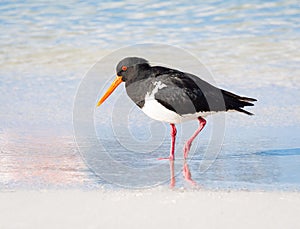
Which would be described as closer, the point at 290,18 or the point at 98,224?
the point at 98,224

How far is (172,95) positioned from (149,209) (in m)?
1.47

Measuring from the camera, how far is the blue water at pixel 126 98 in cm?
436

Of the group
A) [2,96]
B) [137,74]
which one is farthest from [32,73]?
[137,74]

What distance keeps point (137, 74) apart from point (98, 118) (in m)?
0.95

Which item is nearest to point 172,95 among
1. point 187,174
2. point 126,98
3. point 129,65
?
point 129,65

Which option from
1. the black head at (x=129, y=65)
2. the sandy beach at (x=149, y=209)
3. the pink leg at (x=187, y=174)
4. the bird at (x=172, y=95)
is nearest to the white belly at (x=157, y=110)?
the bird at (x=172, y=95)

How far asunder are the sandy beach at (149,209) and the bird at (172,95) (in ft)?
3.54

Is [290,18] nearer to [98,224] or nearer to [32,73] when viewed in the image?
[32,73]

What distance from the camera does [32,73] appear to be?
766 centimetres

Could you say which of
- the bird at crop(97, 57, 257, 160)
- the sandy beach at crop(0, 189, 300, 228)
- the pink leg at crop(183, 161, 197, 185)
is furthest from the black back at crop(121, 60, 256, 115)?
the sandy beach at crop(0, 189, 300, 228)

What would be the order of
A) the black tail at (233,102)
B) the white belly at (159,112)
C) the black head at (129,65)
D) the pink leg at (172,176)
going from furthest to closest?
the black head at (129,65) → the black tail at (233,102) → the white belly at (159,112) → the pink leg at (172,176)

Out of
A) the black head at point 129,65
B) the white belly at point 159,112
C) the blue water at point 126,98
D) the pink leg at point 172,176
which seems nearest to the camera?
the pink leg at point 172,176

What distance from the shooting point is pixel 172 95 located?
15.8 ft

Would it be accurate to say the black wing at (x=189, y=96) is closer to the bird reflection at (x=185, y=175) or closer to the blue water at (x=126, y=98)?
the blue water at (x=126, y=98)
